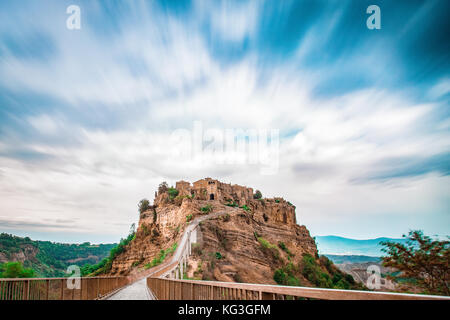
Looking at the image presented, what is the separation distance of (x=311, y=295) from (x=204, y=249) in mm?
42044

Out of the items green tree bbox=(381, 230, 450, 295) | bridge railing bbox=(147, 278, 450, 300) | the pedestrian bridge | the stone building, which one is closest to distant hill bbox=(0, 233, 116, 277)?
the stone building

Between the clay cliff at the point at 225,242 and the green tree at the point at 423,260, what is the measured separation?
20.7 metres

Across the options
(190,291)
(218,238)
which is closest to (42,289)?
(190,291)

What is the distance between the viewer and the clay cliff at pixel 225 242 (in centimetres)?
4362

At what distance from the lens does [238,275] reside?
41.4 m

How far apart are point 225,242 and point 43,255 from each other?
72976mm

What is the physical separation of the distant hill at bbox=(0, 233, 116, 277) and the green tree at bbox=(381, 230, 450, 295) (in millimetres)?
73200

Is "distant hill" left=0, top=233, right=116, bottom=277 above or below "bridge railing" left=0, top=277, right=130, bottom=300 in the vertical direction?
below

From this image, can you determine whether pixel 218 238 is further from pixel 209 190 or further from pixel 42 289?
pixel 42 289

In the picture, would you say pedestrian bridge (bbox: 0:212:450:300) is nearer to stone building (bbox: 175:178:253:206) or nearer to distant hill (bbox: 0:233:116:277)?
stone building (bbox: 175:178:253:206)

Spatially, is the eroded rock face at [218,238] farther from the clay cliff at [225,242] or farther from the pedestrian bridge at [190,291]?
the pedestrian bridge at [190,291]

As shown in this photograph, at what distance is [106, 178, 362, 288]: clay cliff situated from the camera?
43625 millimetres
